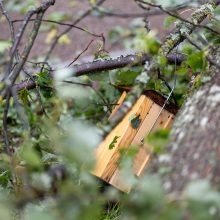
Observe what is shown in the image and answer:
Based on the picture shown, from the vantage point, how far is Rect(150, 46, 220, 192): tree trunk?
4.55ft

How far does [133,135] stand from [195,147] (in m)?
0.85

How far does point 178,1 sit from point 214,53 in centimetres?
53

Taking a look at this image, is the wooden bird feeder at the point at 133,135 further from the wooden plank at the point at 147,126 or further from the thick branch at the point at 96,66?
the thick branch at the point at 96,66

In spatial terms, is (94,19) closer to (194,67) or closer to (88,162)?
(194,67)

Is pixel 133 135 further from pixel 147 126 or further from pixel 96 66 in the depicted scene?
pixel 96 66

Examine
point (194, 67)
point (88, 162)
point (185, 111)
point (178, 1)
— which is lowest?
point (88, 162)

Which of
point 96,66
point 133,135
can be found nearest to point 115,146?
point 133,135

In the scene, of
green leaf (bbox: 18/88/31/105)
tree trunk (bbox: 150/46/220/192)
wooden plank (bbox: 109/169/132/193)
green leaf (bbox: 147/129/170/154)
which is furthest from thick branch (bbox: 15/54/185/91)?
green leaf (bbox: 147/129/170/154)

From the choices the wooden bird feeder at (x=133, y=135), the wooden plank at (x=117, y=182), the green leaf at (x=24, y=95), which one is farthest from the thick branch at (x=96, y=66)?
the wooden plank at (x=117, y=182)

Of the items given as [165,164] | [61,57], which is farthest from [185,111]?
[61,57]

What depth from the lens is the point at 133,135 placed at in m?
2.29

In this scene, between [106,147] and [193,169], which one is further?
[106,147]

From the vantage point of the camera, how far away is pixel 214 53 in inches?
78.4

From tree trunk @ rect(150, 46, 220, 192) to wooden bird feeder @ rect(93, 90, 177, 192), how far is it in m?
0.61
